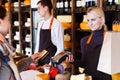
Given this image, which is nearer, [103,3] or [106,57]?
[106,57]

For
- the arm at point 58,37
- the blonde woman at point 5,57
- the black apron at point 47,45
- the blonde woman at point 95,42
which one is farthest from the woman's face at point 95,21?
the black apron at point 47,45

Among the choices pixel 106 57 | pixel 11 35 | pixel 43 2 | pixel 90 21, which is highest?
pixel 43 2

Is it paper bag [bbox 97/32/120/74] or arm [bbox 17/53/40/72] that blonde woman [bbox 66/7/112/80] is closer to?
arm [bbox 17/53/40/72]

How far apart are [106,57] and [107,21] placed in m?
2.10

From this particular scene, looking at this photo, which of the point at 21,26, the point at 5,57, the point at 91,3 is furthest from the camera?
the point at 21,26

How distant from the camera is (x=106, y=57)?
3.94ft

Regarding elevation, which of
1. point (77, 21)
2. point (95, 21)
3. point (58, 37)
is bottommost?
point (58, 37)

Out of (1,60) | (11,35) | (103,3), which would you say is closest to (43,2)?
(103,3)

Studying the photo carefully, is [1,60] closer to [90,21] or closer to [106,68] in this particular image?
[106,68]

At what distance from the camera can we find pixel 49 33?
2693 mm

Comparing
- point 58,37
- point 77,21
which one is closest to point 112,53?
point 58,37

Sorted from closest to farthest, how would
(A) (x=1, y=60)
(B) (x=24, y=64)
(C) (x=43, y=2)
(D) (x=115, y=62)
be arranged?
(D) (x=115, y=62)
(A) (x=1, y=60)
(B) (x=24, y=64)
(C) (x=43, y=2)

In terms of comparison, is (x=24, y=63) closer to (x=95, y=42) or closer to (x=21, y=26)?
(x=95, y=42)

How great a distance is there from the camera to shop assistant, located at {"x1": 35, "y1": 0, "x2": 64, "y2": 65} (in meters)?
2.62
